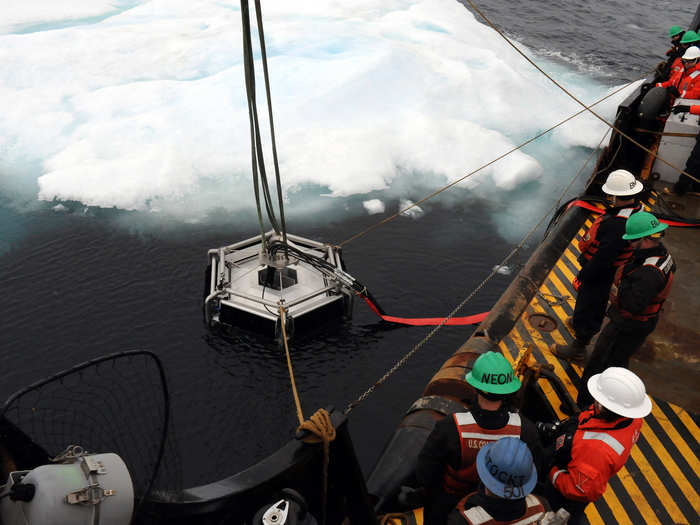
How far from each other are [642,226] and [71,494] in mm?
3979

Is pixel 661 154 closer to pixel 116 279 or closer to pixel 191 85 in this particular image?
pixel 116 279

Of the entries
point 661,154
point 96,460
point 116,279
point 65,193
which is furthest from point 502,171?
point 96,460

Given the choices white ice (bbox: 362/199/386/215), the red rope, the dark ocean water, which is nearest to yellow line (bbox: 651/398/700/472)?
the dark ocean water

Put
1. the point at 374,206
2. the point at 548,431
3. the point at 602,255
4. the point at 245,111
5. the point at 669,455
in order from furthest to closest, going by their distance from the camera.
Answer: the point at 245,111, the point at 374,206, the point at 602,255, the point at 669,455, the point at 548,431

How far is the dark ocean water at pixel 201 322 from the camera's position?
270 inches

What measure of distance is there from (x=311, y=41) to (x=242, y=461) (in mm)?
13200

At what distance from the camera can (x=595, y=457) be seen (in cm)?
274

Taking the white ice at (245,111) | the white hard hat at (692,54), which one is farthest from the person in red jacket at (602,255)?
the white ice at (245,111)

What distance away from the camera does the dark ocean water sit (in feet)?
22.5

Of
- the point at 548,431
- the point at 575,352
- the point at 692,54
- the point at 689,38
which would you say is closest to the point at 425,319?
the point at 575,352

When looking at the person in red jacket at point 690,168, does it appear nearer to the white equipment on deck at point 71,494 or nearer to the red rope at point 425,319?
the red rope at point 425,319

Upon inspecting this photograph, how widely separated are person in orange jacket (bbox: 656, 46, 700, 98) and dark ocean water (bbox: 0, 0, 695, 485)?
3.59m

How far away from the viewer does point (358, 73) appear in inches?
549

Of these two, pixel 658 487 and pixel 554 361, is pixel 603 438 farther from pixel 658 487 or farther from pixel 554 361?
pixel 554 361
